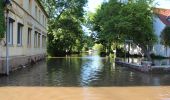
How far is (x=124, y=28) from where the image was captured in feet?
108

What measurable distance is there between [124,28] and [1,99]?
2206cm

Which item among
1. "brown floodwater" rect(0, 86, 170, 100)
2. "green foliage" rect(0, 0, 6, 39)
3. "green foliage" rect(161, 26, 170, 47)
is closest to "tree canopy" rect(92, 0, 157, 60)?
"green foliage" rect(161, 26, 170, 47)

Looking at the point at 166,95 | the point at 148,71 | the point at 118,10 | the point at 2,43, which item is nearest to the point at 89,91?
the point at 166,95

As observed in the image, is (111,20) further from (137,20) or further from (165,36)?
(165,36)

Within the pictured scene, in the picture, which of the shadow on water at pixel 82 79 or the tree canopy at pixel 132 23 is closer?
the shadow on water at pixel 82 79

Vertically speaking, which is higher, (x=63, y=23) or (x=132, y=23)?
(x=63, y=23)

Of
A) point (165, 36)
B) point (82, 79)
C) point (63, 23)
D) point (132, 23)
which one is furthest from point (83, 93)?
point (63, 23)

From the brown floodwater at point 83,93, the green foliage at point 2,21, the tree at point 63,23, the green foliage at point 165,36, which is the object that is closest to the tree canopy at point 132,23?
the green foliage at point 165,36

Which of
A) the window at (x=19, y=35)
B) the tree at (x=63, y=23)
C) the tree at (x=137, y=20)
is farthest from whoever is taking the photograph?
the tree at (x=63, y=23)

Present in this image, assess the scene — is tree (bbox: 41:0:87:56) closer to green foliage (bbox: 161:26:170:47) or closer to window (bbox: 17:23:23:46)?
green foliage (bbox: 161:26:170:47)

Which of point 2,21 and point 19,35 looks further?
point 19,35

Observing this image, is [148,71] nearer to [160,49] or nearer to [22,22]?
[22,22]

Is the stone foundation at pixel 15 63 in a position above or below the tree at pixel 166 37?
below

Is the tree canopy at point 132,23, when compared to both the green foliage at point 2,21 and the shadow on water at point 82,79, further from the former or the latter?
the green foliage at point 2,21
